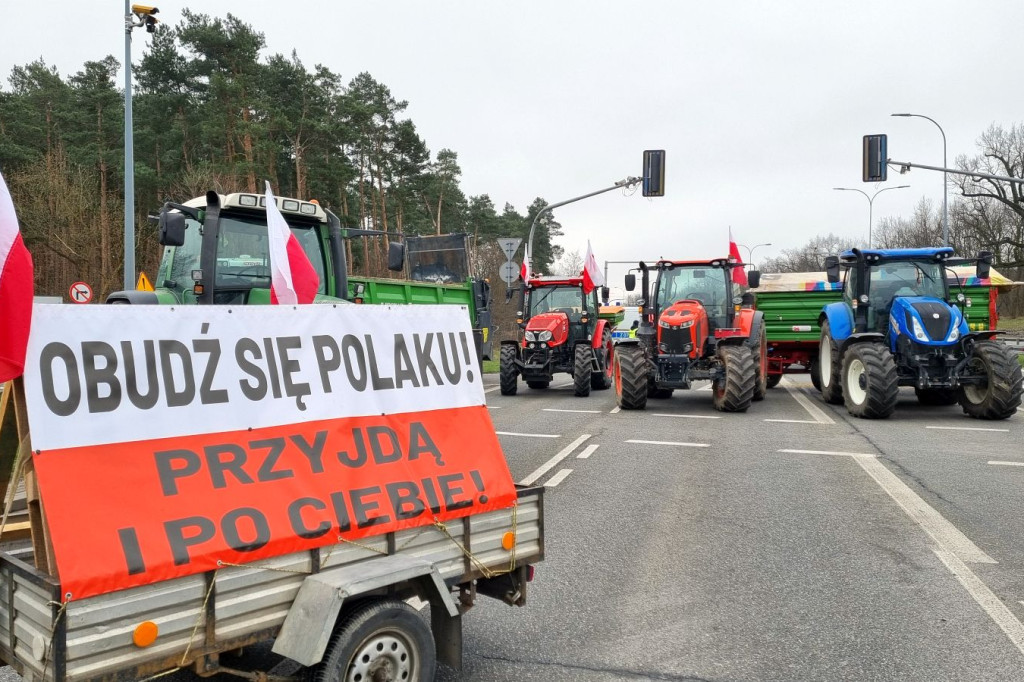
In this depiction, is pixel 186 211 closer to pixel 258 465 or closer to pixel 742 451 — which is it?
pixel 258 465

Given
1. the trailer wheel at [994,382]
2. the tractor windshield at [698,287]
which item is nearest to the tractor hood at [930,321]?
the trailer wheel at [994,382]

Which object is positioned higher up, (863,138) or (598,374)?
(863,138)

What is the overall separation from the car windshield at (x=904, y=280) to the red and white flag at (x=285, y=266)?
1188 centimetres

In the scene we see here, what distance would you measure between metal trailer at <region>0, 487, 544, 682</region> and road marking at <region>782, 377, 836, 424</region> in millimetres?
10439

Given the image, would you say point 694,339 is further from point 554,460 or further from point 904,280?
point 554,460

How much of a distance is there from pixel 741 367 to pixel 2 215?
39.5ft

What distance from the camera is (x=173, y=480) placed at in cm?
Result: 283

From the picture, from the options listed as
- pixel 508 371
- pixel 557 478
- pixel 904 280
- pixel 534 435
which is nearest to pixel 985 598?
pixel 557 478

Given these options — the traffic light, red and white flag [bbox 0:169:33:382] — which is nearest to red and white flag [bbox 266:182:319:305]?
red and white flag [bbox 0:169:33:382]

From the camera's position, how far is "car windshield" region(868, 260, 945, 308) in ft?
44.4

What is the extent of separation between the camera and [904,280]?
1370 centimetres

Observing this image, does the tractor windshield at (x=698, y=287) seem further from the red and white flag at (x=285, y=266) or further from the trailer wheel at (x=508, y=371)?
the red and white flag at (x=285, y=266)

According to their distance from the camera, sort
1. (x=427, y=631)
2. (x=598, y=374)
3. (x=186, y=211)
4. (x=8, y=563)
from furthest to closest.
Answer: (x=598, y=374), (x=186, y=211), (x=427, y=631), (x=8, y=563)

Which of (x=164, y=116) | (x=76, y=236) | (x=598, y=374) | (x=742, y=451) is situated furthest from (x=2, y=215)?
(x=164, y=116)
